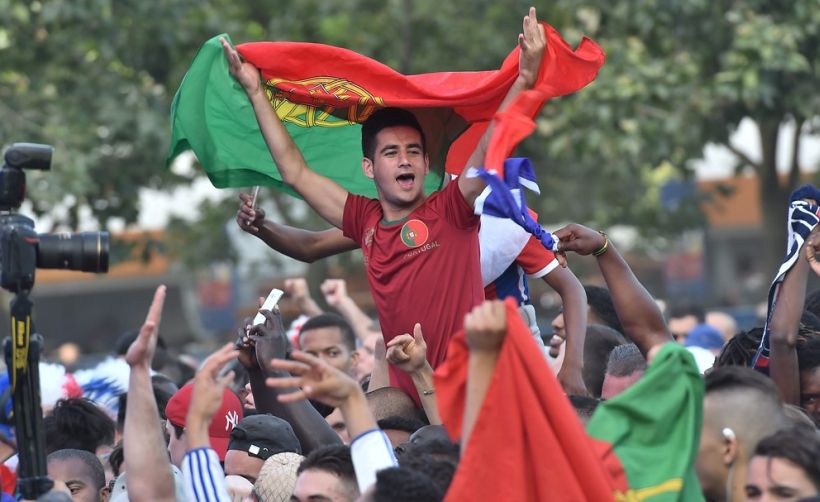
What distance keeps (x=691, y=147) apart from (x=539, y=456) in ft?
31.2

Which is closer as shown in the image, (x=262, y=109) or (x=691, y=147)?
(x=262, y=109)

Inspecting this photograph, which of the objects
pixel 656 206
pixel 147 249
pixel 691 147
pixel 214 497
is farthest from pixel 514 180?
pixel 656 206

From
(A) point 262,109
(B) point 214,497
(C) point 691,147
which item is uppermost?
(C) point 691,147

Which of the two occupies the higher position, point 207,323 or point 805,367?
point 207,323

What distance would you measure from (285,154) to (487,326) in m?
2.13

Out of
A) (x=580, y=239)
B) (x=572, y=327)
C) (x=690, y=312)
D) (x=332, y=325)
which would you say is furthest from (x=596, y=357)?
(x=690, y=312)

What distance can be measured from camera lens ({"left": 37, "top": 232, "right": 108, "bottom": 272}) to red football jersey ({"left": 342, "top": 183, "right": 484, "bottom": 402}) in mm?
1427

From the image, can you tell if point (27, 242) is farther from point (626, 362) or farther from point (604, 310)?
point (604, 310)

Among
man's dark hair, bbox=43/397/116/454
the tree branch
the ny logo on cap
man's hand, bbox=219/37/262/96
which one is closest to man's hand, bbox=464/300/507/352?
man's hand, bbox=219/37/262/96

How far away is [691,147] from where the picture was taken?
12891mm

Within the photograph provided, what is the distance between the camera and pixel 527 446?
383 cm

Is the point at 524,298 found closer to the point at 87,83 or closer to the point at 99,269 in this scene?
the point at 99,269

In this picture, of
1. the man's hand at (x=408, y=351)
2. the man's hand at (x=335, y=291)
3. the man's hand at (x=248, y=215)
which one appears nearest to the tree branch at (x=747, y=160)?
the man's hand at (x=335, y=291)

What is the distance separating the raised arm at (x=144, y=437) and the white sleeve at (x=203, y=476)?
0.54 ft
